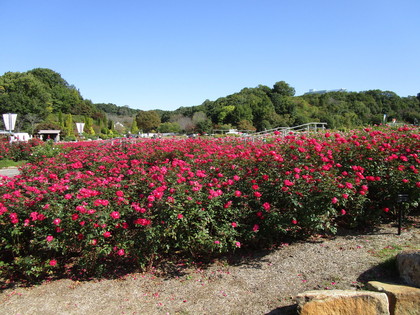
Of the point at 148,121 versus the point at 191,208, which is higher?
the point at 148,121

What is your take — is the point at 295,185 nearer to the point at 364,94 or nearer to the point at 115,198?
the point at 115,198

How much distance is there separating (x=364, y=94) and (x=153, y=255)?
9264 centimetres

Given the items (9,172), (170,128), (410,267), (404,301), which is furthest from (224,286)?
(170,128)

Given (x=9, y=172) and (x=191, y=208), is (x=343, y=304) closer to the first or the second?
(x=191, y=208)

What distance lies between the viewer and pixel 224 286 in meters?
3.16

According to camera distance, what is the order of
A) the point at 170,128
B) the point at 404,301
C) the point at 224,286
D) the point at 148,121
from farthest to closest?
the point at 148,121 → the point at 170,128 → the point at 224,286 → the point at 404,301

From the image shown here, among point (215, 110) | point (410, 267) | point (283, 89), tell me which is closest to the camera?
point (410, 267)

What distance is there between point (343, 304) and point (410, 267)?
36.9 inches

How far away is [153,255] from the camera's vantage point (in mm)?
3428

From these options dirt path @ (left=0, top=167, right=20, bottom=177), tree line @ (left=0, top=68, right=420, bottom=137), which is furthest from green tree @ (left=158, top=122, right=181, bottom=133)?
dirt path @ (left=0, top=167, right=20, bottom=177)

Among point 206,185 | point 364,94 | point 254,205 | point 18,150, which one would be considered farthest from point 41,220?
point 364,94

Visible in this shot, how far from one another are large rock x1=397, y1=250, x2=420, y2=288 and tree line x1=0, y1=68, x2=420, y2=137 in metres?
47.6

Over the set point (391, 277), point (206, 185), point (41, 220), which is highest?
point (206, 185)

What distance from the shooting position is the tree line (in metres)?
52.7
